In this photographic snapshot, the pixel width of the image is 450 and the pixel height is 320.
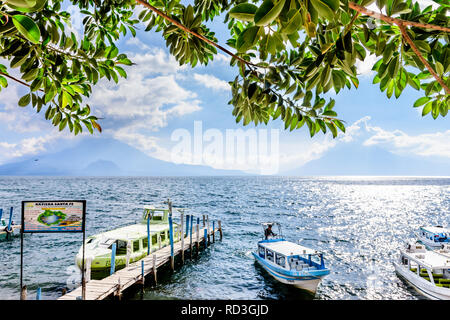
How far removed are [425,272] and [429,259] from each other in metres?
0.82

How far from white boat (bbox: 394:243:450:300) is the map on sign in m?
15.1

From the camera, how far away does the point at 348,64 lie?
3.54ft

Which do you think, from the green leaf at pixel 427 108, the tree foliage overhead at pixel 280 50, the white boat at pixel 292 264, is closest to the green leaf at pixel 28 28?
the tree foliage overhead at pixel 280 50

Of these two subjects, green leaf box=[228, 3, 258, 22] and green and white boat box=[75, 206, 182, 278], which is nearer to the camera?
green leaf box=[228, 3, 258, 22]

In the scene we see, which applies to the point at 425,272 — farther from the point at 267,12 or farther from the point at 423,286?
the point at 267,12

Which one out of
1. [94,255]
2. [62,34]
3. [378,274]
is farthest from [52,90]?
[378,274]

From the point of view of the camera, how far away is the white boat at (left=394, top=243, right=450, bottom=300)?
12.8 m

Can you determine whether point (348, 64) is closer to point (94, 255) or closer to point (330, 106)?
point (330, 106)

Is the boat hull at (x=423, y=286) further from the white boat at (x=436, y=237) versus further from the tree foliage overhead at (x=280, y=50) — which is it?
the tree foliage overhead at (x=280, y=50)

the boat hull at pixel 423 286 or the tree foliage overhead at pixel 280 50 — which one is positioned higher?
the tree foliage overhead at pixel 280 50

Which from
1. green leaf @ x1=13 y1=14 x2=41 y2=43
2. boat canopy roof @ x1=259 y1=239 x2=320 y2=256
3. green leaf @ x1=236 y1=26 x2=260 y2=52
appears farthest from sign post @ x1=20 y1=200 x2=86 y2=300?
boat canopy roof @ x1=259 y1=239 x2=320 y2=256

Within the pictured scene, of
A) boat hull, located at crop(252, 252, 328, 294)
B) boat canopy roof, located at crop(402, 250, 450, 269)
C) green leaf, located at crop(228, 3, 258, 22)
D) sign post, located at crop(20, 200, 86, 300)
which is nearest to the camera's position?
green leaf, located at crop(228, 3, 258, 22)

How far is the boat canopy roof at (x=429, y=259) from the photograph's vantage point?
13111 millimetres

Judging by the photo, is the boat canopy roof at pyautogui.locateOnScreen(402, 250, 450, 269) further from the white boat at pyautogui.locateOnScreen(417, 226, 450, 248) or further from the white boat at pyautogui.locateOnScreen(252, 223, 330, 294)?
the white boat at pyautogui.locateOnScreen(417, 226, 450, 248)
